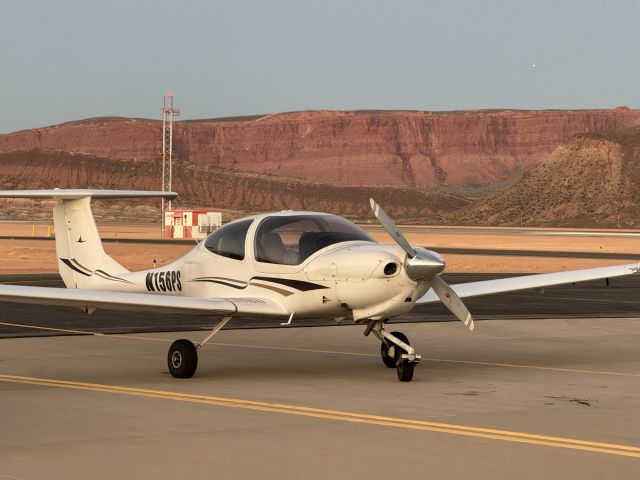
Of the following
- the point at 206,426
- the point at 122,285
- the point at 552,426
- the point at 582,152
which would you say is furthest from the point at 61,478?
the point at 582,152

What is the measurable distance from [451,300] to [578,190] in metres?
163

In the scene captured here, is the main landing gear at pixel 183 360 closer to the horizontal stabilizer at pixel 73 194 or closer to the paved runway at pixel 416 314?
the horizontal stabilizer at pixel 73 194

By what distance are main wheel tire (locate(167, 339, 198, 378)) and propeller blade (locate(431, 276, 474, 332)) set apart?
339 centimetres

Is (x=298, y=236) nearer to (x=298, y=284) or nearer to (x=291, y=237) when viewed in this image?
(x=291, y=237)

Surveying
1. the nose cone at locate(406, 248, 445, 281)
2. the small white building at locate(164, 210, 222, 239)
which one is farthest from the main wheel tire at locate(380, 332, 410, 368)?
the small white building at locate(164, 210, 222, 239)

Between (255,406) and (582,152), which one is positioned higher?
(582,152)

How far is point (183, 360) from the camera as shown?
57.3 feet

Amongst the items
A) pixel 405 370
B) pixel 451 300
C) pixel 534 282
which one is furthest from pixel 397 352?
pixel 534 282

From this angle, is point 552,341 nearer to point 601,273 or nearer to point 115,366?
point 601,273

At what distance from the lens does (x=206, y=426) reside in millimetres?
13086

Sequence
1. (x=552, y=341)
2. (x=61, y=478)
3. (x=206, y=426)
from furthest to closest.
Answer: (x=552, y=341), (x=206, y=426), (x=61, y=478)

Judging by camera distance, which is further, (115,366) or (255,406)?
(115,366)

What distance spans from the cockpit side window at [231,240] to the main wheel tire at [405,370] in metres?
2.91

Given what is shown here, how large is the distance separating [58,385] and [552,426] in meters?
6.66
